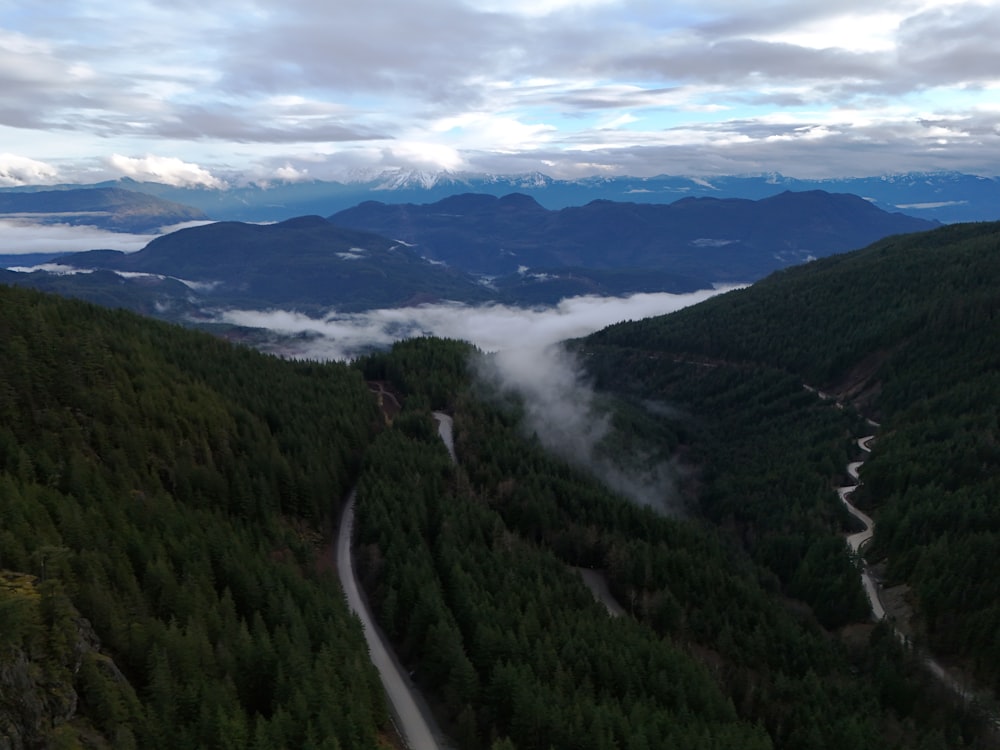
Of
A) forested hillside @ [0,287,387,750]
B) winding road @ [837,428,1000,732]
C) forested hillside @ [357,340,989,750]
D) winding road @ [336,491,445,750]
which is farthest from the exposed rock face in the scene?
winding road @ [837,428,1000,732]

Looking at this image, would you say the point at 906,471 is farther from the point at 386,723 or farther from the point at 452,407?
the point at 386,723

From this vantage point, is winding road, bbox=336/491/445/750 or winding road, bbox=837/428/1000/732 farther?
winding road, bbox=837/428/1000/732

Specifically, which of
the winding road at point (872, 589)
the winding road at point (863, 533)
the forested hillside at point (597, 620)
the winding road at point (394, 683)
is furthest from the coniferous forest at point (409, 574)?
the winding road at point (863, 533)

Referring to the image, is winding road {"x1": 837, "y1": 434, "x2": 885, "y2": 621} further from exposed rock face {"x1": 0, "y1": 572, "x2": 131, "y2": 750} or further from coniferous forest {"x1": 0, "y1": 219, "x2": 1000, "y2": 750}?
exposed rock face {"x1": 0, "y1": 572, "x2": 131, "y2": 750}

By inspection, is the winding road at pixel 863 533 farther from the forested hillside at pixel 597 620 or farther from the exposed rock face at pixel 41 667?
the exposed rock face at pixel 41 667

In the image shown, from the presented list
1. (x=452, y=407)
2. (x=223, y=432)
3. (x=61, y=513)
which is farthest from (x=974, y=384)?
(x=61, y=513)
